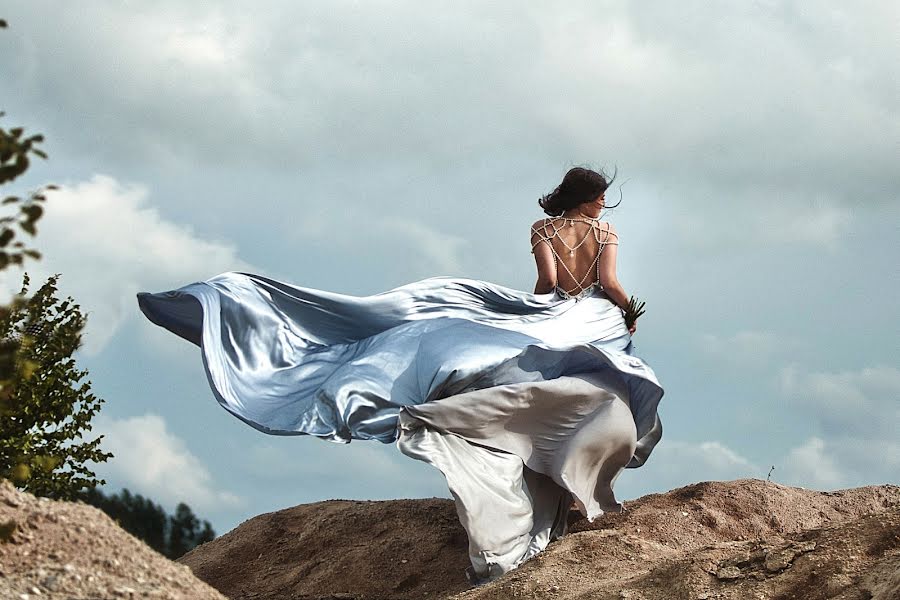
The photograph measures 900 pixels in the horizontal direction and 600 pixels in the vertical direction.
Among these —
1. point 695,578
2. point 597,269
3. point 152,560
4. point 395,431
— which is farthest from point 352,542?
point 152,560

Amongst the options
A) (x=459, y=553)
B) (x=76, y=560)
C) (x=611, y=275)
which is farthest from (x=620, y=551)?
(x=76, y=560)

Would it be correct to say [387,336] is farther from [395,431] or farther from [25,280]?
[25,280]

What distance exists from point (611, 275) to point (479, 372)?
68.3 inches

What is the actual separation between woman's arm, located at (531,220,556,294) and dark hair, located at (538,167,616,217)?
0.27 m

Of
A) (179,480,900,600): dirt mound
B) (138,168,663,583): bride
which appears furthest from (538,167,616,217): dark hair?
(179,480,900,600): dirt mound

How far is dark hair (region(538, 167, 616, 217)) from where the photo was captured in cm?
1028

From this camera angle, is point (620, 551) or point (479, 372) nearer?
point (620, 551)

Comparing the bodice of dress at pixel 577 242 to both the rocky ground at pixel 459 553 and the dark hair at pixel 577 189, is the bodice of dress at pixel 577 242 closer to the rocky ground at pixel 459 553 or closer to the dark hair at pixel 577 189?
the dark hair at pixel 577 189

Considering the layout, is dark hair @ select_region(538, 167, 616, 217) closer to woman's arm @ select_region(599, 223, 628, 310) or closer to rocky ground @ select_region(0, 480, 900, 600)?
woman's arm @ select_region(599, 223, 628, 310)

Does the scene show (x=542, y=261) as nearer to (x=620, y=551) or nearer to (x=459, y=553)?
(x=459, y=553)

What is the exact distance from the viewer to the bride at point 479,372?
8938 millimetres

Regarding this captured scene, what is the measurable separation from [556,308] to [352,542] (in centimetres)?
269

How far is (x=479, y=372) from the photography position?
9.13 meters

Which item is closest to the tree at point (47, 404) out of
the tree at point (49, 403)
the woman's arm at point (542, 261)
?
the tree at point (49, 403)
